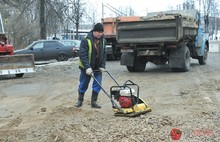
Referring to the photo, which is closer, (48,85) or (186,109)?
(186,109)

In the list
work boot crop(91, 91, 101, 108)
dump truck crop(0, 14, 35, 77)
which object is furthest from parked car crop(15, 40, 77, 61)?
work boot crop(91, 91, 101, 108)

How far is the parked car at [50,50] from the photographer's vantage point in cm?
2497

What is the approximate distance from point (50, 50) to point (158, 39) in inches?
476

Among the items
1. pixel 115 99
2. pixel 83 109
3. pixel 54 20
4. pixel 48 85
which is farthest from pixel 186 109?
pixel 54 20

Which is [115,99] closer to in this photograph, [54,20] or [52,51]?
[52,51]

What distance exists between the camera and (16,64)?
15555 mm

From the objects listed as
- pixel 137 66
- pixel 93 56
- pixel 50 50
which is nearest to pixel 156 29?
pixel 137 66

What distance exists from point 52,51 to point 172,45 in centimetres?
1225

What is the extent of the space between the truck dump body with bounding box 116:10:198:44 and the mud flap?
367 centimetres

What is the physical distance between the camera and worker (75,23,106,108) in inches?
322

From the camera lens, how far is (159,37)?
1447 cm

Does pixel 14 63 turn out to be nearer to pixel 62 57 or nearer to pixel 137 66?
pixel 137 66

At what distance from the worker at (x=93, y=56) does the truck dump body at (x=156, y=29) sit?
6.18 meters

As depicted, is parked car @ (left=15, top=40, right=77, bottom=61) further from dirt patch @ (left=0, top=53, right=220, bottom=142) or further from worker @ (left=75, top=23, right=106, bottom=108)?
worker @ (left=75, top=23, right=106, bottom=108)
